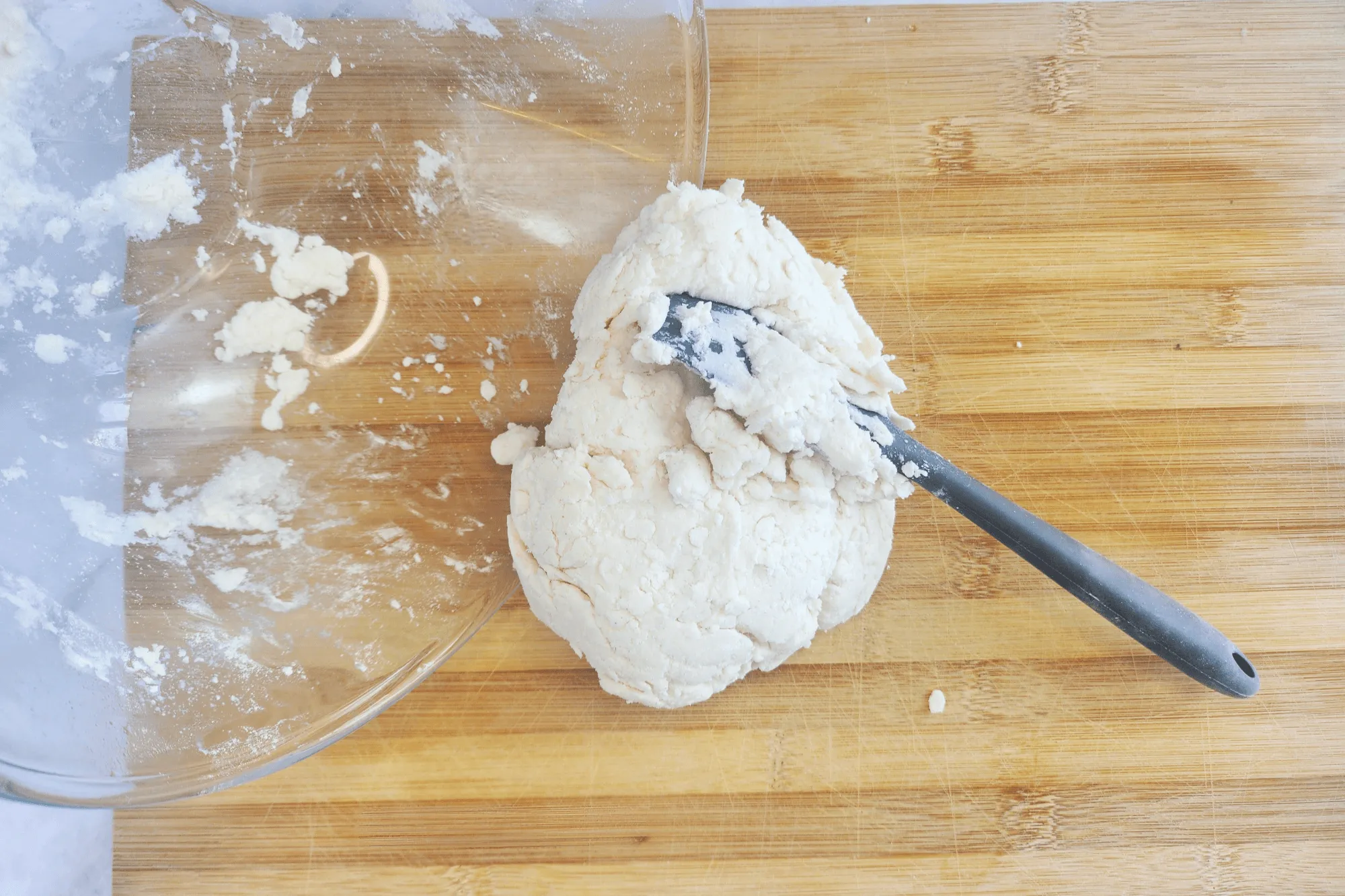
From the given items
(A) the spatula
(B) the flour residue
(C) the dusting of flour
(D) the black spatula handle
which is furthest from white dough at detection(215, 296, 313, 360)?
(D) the black spatula handle

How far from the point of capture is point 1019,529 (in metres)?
0.73

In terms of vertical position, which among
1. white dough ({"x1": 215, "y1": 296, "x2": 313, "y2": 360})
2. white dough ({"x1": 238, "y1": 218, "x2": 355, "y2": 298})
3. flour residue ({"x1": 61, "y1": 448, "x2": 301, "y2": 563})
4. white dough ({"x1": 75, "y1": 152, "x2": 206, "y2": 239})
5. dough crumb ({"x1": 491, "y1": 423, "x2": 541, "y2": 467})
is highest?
white dough ({"x1": 75, "y1": 152, "x2": 206, "y2": 239})

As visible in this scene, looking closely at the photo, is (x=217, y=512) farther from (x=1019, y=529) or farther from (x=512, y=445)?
(x=1019, y=529)

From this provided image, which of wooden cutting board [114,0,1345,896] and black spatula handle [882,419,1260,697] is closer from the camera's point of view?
black spatula handle [882,419,1260,697]

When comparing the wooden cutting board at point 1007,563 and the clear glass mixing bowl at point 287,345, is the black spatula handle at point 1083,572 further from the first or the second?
the clear glass mixing bowl at point 287,345

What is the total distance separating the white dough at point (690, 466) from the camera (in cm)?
73

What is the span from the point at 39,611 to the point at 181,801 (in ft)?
1.06

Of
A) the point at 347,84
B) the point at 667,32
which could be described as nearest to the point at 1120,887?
the point at 667,32

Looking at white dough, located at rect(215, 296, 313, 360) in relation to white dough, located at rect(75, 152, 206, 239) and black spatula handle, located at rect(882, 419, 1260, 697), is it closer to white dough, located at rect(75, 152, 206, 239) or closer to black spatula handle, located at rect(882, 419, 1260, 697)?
white dough, located at rect(75, 152, 206, 239)

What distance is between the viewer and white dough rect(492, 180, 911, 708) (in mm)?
727

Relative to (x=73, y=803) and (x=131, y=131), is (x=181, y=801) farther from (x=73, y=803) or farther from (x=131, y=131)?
(x=131, y=131)

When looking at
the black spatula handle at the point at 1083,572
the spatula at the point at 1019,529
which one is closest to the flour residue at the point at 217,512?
the spatula at the point at 1019,529

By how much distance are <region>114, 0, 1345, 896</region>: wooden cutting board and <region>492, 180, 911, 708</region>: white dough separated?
18 centimetres

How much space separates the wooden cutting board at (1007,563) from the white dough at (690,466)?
0.18 metres
